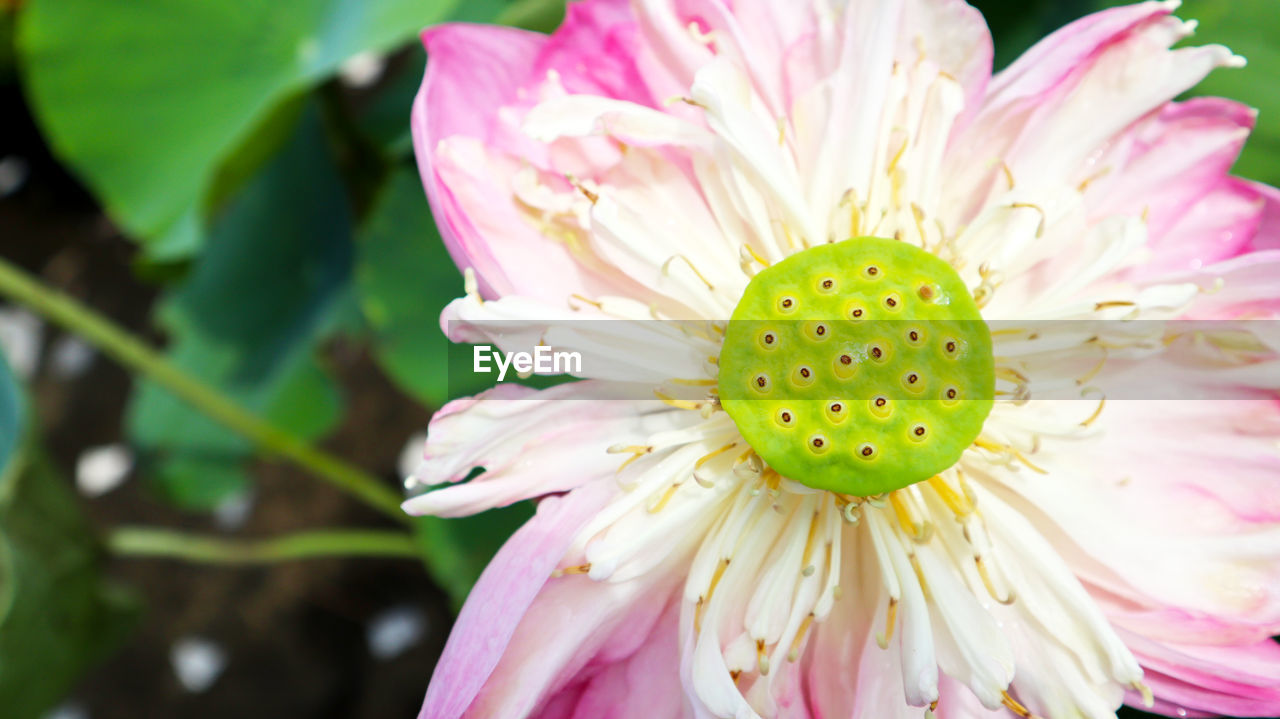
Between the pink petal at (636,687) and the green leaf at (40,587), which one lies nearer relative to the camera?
the pink petal at (636,687)

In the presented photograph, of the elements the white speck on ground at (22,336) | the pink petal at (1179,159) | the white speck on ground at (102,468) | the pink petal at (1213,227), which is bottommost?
the white speck on ground at (102,468)

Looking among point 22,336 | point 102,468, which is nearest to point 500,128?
point 102,468

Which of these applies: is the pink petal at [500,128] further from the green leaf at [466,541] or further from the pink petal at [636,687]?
the green leaf at [466,541]

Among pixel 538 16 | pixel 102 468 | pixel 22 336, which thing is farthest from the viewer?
pixel 22 336

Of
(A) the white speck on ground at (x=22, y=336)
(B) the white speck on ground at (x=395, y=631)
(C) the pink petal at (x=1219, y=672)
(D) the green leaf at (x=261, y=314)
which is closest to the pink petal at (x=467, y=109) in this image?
(C) the pink petal at (x=1219, y=672)

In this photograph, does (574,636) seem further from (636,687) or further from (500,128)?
(500,128)

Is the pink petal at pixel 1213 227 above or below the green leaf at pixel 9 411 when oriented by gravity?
above
